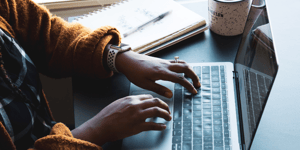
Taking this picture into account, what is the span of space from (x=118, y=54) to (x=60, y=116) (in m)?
0.72

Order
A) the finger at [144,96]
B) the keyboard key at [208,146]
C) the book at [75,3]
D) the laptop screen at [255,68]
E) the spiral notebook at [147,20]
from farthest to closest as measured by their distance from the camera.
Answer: the book at [75,3] → the spiral notebook at [147,20] → the finger at [144,96] → the keyboard key at [208,146] → the laptop screen at [255,68]

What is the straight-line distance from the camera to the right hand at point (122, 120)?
2.01 feet

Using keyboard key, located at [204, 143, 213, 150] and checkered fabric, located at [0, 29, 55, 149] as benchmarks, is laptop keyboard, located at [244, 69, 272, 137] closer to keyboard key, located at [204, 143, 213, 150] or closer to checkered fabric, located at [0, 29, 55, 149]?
keyboard key, located at [204, 143, 213, 150]

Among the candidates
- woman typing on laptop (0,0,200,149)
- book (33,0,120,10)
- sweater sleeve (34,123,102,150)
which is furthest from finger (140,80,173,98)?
book (33,0,120,10)

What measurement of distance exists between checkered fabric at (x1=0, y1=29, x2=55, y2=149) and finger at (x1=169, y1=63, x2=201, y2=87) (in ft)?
1.18

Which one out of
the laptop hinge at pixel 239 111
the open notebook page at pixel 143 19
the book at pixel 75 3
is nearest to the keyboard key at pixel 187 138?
the laptop hinge at pixel 239 111

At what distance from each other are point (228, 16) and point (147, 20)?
0.84 ft

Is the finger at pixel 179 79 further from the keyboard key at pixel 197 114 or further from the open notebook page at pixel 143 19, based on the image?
the open notebook page at pixel 143 19

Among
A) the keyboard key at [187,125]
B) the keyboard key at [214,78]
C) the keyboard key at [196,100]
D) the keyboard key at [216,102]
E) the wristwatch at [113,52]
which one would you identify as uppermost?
the wristwatch at [113,52]

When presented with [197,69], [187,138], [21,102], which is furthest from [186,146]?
[21,102]

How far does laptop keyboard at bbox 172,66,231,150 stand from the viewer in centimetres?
59

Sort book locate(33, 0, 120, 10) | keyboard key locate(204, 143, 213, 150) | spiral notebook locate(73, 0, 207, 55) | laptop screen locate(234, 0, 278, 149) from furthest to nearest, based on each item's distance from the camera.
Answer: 1. book locate(33, 0, 120, 10)
2. spiral notebook locate(73, 0, 207, 55)
3. keyboard key locate(204, 143, 213, 150)
4. laptop screen locate(234, 0, 278, 149)

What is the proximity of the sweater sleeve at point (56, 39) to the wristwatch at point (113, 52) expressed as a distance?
21mm

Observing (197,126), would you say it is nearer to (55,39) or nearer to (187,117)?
(187,117)
